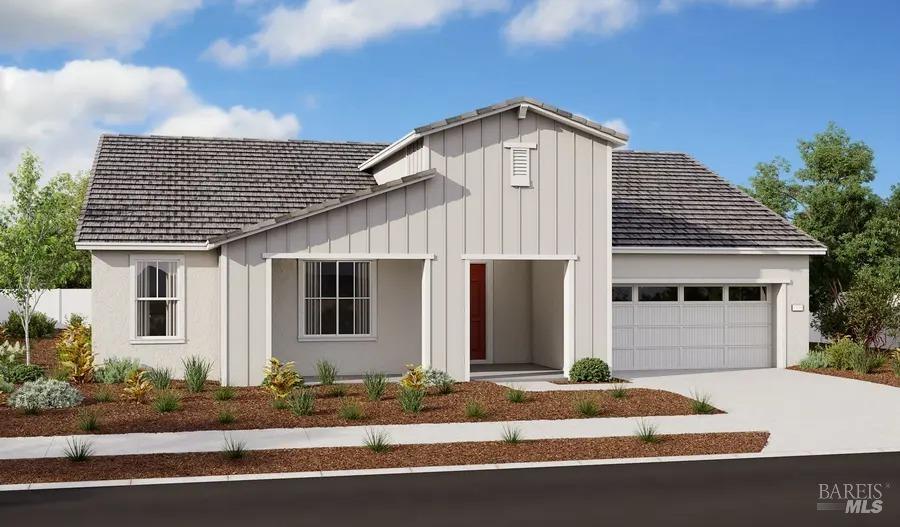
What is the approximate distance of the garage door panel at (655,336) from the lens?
23.4 metres

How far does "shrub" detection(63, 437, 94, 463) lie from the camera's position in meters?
12.4

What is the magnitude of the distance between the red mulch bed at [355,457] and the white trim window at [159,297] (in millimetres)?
8894

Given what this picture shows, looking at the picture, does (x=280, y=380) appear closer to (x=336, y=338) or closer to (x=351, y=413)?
(x=351, y=413)

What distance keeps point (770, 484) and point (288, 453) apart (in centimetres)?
580

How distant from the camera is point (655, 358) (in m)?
23.5

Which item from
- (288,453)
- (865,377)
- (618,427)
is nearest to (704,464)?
(618,427)

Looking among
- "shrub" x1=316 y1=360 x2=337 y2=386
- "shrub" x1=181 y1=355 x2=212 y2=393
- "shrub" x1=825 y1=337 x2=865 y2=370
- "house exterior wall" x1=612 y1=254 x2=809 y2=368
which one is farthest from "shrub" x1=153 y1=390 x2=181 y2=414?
"shrub" x1=825 y1=337 x2=865 y2=370

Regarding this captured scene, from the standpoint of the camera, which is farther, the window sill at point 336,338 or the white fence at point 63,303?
the white fence at point 63,303

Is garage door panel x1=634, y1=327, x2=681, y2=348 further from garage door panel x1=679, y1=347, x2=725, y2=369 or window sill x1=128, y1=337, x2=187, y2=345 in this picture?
window sill x1=128, y1=337, x2=187, y2=345

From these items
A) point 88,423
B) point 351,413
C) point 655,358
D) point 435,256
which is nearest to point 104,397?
point 88,423

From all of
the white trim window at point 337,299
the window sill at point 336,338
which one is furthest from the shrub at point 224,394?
the white trim window at point 337,299

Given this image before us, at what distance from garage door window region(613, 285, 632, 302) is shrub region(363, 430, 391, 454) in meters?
10.7

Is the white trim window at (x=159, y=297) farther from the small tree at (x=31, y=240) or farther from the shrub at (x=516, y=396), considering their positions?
the shrub at (x=516, y=396)

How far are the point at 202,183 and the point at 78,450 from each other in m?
11.7
